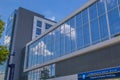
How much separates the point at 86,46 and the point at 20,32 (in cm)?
2679

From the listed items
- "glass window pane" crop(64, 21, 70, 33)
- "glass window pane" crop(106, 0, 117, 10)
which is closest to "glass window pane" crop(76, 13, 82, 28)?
"glass window pane" crop(64, 21, 70, 33)

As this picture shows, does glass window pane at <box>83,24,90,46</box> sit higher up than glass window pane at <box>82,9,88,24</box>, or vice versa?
glass window pane at <box>82,9,88,24</box>

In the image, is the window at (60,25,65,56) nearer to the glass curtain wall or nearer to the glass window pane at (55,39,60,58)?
the glass curtain wall

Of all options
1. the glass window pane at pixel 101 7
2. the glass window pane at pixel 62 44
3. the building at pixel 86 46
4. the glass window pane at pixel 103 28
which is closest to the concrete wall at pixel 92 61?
the building at pixel 86 46

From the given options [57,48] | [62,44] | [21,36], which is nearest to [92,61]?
[62,44]

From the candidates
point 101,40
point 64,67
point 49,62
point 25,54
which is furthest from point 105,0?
point 25,54

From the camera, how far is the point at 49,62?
98.2ft

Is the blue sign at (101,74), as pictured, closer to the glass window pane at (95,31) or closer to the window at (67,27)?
the glass window pane at (95,31)

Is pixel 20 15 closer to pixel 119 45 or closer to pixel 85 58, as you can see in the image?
pixel 85 58

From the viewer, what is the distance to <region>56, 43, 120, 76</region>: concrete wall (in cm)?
1822

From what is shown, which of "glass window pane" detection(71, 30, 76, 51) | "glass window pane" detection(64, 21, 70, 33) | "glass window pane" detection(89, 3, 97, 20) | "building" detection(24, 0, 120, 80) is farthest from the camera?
"glass window pane" detection(64, 21, 70, 33)

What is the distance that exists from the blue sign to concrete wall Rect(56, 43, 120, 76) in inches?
18.6

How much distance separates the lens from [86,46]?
882 inches

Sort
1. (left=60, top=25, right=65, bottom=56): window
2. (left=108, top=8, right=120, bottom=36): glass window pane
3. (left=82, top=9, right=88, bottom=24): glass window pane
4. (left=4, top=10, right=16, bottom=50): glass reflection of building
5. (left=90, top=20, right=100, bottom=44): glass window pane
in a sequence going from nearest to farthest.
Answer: (left=108, top=8, right=120, bottom=36): glass window pane < (left=90, top=20, right=100, bottom=44): glass window pane < (left=82, top=9, right=88, bottom=24): glass window pane < (left=60, top=25, right=65, bottom=56): window < (left=4, top=10, right=16, bottom=50): glass reflection of building
